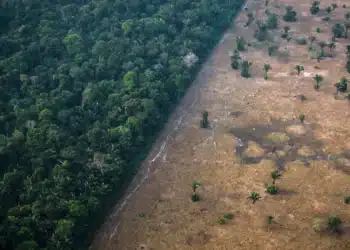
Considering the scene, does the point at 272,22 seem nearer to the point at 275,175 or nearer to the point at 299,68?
the point at 299,68

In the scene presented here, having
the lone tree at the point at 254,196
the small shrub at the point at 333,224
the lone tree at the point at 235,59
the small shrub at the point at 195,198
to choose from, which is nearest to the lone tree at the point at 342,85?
the lone tree at the point at 235,59

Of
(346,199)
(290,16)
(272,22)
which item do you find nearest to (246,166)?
(346,199)

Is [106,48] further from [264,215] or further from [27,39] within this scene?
[264,215]

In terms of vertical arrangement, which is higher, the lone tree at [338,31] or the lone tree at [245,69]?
the lone tree at [338,31]

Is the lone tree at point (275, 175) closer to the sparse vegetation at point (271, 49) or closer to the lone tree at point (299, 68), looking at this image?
the lone tree at point (299, 68)

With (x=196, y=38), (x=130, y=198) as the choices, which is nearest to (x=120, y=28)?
(x=196, y=38)

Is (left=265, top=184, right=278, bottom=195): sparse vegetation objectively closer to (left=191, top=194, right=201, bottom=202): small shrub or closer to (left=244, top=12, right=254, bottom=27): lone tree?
(left=191, top=194, right=201, bottom=202): small shrub

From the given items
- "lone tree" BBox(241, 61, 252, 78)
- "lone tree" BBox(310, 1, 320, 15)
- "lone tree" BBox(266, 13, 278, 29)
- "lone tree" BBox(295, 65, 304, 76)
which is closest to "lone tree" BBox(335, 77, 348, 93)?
"lone tree" BBox(295, 65, 304, 76)
